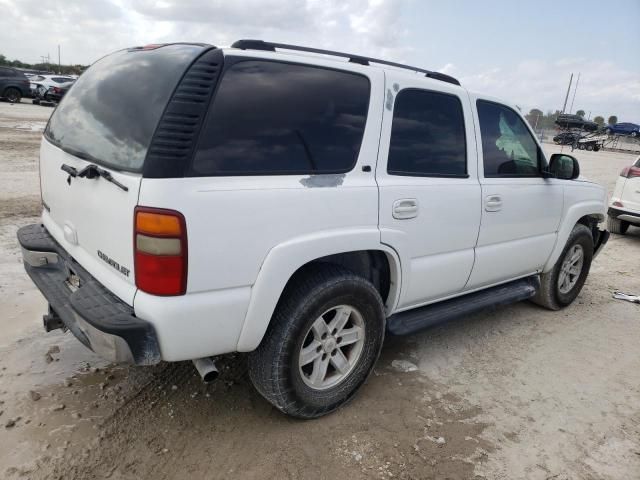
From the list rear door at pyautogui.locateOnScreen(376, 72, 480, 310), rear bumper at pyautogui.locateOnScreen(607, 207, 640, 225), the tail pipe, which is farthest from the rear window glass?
rear bumper at pyautogui.locateOnScreen(607, 207, 640, 225)

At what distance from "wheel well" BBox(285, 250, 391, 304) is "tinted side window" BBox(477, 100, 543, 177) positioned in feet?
3.73

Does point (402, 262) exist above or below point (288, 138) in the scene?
below

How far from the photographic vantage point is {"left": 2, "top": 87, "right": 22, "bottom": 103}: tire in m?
23.5

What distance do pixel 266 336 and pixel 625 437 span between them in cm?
225

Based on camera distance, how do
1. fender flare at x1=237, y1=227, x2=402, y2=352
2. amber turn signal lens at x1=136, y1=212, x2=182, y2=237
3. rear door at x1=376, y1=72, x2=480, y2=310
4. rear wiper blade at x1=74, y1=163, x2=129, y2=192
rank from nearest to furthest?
amber turn signal lens at x1=136, y1=212, x2=182, y2=237, rear wiper blade at x1=74, y1=163, x2=129, y2=192, fender flare at x1=237, y1=227, x2=402, y2=352, rear door at x1=376, y1=72, x2=480, y2=310

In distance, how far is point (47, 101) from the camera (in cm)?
2459

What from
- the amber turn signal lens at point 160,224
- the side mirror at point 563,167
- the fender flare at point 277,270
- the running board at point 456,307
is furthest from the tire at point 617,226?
the amber turn signal lens at point 160,224

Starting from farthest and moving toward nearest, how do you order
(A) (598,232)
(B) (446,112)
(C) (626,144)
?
(C) (626,144), (A) (598,232), (B) (446,112)

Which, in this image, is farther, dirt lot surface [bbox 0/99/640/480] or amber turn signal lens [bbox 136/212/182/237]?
dirt lot surface [bbox 0/99/640/480]

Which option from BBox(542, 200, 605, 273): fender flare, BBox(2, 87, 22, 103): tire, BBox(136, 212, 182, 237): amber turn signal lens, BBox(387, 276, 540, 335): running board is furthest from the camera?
BBox(2, 87, 22, 103): tire

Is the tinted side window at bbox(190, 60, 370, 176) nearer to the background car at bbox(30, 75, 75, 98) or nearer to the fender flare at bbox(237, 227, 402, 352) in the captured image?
the fender flare at bbox(237, 227, 402, 352)

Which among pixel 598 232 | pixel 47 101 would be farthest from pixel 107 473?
pixel 47 101

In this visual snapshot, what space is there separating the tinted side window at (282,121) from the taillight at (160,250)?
0.25 meters

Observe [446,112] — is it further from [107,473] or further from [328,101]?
[107,473]
